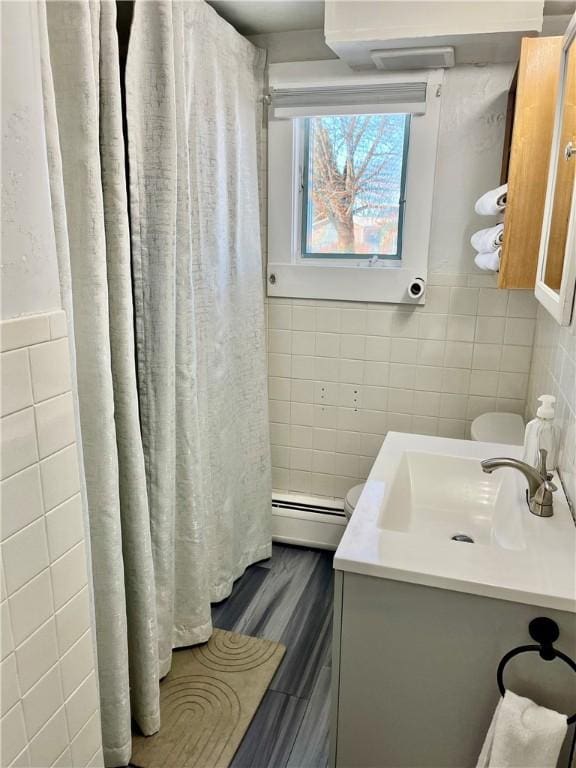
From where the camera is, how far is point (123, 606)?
147cm

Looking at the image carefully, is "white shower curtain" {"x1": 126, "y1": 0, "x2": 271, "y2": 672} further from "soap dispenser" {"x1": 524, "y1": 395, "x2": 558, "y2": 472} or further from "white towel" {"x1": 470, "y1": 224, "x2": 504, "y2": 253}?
"soap dispenser" {"x1": 524, "y1": 395, "x2": 558, "y2": 472}

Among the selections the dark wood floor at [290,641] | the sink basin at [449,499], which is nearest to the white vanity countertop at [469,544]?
the sink basin at [449,499]

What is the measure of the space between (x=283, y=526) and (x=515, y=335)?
52.4 inches

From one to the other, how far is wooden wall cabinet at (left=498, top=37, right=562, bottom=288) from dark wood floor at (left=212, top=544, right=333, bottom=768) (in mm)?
1433

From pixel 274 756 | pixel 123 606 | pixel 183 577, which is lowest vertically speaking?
pixel 274 756

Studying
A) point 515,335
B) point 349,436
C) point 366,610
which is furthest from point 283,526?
point 366,610

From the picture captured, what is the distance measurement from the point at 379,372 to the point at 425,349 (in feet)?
0.71

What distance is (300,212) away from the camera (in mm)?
2410

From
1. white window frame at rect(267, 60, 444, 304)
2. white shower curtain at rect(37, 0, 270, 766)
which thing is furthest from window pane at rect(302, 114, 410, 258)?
white shower curtain at rect(37, 0, 270, 766)

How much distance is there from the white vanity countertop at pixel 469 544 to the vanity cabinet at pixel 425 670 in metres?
0.03

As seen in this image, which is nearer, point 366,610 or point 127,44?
point 366,610

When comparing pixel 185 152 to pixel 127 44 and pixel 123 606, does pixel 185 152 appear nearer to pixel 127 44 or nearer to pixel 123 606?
pixel 127 44

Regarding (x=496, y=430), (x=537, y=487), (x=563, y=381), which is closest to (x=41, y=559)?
(x=537, y=487)

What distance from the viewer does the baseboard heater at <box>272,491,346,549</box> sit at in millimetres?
2604
